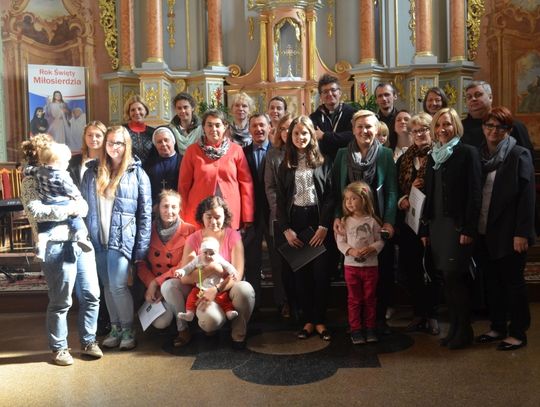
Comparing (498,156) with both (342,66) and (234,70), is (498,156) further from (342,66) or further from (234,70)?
(234,70)

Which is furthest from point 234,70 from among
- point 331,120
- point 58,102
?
point 331,120

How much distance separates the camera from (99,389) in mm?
3209

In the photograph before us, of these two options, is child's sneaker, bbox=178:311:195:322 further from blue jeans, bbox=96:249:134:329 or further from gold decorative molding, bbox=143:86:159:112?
Answer: gold decorative molding, bbox=143:86:159:112

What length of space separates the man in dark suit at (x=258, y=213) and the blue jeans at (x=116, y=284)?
861 mm

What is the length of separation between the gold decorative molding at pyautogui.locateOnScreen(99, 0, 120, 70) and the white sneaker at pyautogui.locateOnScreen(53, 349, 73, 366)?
6373 millimetres

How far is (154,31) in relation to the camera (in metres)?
8.90

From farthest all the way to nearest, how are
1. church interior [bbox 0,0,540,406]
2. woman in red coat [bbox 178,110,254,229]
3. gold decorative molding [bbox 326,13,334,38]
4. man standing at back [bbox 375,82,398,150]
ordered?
gold decorative molding [bbox 326,13,334,38]
church interior [bbox 0,0,540,406]
man standing at back [bbox 375,82,398,150]
woman in red coat [bbox 178,110,254,229]

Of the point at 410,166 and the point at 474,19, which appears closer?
the point at 410,166

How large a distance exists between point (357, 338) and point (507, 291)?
93cm

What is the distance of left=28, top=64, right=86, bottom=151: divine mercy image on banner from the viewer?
8852 mm

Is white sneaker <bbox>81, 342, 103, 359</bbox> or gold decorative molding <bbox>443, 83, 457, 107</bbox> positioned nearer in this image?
white sneaker <bbox>81, 342, 103, 359</bbox>

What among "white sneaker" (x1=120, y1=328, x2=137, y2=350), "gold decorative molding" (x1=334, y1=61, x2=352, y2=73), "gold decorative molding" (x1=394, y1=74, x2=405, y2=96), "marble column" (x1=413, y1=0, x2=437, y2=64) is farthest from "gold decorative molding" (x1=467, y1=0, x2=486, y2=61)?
"white sneaker" (x1=120, y1=328, x2=137, y2=350)

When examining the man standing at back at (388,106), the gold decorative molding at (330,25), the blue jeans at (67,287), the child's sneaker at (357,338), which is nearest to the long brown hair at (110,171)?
the blue jeans at (67,287)

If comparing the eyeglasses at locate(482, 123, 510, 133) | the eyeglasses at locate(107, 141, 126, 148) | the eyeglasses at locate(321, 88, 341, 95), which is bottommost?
the eyeglasses at locate(107, 141, 126, 148)
